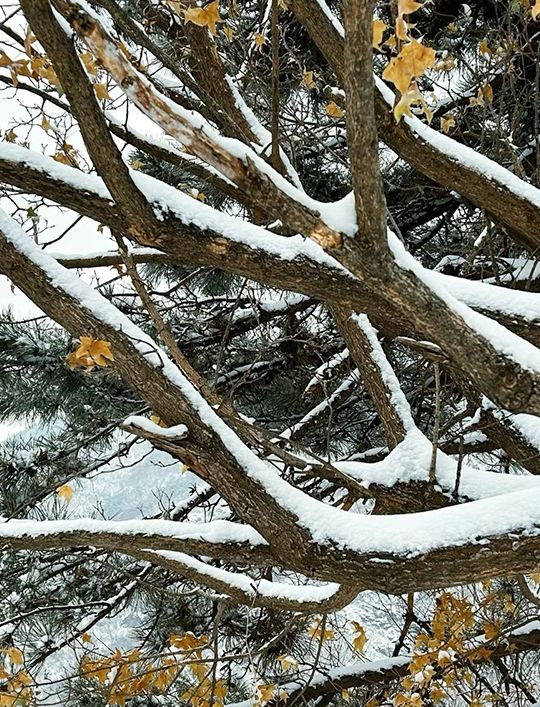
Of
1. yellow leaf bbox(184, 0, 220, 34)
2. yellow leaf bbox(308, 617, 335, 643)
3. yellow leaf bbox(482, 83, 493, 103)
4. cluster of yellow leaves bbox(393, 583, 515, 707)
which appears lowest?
cluster of yellow leaves bbox(393, 583, 515, 707)

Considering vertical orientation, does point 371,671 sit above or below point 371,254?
below

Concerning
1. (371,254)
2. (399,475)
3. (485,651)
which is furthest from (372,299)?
(485,651)

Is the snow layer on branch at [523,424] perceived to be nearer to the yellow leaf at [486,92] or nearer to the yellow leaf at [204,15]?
the yellow leaf at [486,92]

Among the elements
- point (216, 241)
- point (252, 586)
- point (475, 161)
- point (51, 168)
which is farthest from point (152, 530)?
point (475, 161)

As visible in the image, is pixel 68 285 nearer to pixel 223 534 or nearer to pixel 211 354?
pixel 223 534

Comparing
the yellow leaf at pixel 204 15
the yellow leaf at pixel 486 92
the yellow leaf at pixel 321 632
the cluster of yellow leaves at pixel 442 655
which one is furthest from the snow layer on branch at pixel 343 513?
the yellow leaf at pixel 486 92

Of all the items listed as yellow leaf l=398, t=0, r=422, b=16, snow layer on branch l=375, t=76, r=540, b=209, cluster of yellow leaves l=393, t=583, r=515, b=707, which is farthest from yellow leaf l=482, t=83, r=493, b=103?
cluster of yellow leaves l=393, t=583, r=515, b=707

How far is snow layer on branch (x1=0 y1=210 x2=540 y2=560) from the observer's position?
4.47 feet

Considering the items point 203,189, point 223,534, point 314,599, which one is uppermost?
point 203,189

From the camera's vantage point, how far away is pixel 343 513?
154 cm

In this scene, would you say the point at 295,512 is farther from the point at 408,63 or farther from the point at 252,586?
the point at 408,63

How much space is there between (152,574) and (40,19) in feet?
8.71

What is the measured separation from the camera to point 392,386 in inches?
93.0

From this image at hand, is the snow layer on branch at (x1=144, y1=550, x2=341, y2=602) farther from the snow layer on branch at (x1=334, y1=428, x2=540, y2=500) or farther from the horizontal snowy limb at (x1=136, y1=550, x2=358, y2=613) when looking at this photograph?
the snow layer on branch at (x1=334, y1=428, x2=540, y2=500)
